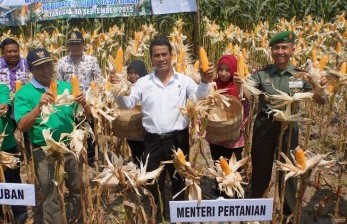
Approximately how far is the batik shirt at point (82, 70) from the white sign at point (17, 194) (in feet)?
6.94

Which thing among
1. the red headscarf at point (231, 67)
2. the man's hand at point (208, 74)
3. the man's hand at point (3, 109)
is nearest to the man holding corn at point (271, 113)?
the red headscarf at point (231, 67)

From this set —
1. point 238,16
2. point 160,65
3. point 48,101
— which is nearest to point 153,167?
point 160,65

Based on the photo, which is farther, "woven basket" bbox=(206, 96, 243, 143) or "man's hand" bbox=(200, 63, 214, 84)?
"woven basket" bbox=(206, 96, 243, 143)

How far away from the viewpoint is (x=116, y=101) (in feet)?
11.0

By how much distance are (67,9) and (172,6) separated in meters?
2.99

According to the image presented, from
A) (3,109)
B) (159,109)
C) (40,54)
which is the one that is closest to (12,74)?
(3,109)

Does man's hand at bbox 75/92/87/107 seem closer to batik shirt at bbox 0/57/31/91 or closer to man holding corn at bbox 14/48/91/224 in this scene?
man holding corn at bbox 14/48/91/224

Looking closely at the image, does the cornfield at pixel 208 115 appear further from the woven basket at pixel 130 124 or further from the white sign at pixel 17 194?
the white sign at pixel 17 194

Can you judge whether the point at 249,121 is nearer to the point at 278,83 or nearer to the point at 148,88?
the point at 278,83

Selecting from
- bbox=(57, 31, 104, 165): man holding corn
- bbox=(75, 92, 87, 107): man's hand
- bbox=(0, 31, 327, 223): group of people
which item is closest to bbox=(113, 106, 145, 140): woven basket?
bbox=(0, 31, 327, 223): group of people

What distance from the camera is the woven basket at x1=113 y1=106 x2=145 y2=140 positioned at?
3.80 meters

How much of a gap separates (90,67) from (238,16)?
8013 millimetres

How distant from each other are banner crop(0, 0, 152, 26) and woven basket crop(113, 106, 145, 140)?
702cm

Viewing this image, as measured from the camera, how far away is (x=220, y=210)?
97.3 inches
